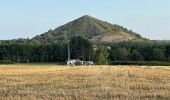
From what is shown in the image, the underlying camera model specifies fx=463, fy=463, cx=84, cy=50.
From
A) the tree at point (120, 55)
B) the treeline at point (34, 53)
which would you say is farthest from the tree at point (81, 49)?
the tree at point (120, 55)

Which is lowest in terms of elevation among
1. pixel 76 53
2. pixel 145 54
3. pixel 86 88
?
pixel 86 88

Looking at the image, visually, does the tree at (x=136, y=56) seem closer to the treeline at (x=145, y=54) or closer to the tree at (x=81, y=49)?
the treeline at (x=145, y=54)

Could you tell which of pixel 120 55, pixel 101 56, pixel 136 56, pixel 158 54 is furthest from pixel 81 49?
pixel 158 54

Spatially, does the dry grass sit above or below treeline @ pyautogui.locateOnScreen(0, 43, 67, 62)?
below

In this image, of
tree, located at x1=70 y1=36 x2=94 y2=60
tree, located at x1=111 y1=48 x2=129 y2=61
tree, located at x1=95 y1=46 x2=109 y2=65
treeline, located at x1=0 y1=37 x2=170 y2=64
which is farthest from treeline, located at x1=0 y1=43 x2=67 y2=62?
tree, located at x1=111 y1=48 x2=129 y2=61

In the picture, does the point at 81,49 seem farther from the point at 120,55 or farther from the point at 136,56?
the point at 136,56

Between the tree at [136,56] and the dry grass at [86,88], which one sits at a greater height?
the tree at [136,56]

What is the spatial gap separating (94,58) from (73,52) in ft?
49.3

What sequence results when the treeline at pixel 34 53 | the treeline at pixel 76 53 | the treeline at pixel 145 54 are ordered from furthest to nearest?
the treeline at pixel 34 53, the treeline at pixel 76 53, the treeline at pixel 145 54

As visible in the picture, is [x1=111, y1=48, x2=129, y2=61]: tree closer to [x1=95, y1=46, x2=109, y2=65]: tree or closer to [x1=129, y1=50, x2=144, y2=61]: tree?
[x1=129, y1=50, x2=144, y2=61]: tree

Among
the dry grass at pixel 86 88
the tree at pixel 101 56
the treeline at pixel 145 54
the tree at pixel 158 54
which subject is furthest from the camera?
the treeline at pixel 145 54

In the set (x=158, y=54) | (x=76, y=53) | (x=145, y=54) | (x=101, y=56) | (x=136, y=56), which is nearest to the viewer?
(x=101, y=56)

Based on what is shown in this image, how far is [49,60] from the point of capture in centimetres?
12050

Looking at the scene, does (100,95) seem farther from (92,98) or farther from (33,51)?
(33,51)
